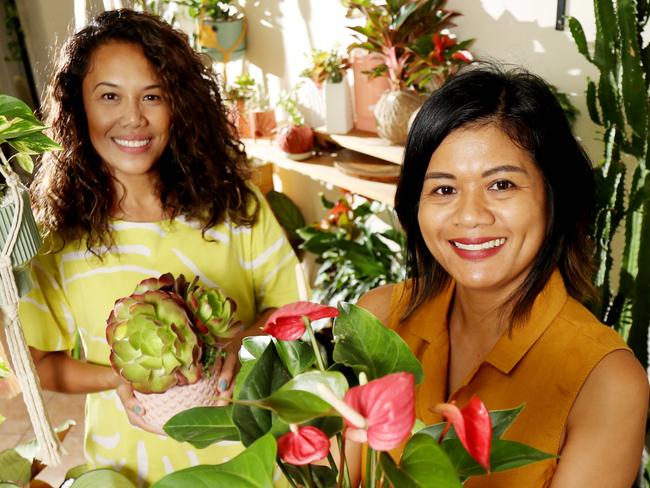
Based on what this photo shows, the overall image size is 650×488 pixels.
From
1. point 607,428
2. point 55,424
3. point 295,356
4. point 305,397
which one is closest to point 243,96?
point 55,424

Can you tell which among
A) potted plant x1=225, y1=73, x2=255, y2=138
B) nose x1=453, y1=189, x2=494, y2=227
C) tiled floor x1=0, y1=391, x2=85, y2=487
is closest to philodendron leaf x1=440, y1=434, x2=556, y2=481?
nose x1=453, y1=189, x2=494, y2=227

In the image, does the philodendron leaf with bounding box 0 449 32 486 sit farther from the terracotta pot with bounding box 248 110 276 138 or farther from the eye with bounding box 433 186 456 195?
the terracotta pot with bounding box 248 110 276 138

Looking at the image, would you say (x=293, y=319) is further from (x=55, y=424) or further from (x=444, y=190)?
(x=55, y=424)

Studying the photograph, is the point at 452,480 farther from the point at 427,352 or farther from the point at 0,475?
the point at 0,475

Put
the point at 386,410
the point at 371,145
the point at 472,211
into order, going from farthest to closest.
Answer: the point at 371,145
the point at 472,211
the point at 386,410

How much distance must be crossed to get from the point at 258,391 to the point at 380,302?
713 millimetres

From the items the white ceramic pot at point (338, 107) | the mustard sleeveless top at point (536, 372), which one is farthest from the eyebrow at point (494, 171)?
the white ceramic pot at point (338, 107)

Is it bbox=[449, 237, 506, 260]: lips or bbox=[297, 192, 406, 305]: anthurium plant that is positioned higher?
bbox=[449, 237, 506, 260]: lips

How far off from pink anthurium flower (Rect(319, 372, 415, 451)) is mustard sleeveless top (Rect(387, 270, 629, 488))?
1.87ft

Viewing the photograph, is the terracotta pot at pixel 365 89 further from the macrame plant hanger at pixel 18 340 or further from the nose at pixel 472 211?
the macrame plant hanger at pixel 18 340

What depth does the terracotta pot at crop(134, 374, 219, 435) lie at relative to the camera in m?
0.88

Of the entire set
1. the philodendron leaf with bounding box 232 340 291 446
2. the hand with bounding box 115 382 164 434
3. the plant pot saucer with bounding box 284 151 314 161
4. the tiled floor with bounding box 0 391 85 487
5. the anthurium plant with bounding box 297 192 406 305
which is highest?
the philodendron leaf with bounding box 232 340 291 446

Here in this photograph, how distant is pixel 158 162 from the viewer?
1.31 m

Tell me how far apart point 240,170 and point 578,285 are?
70cm
